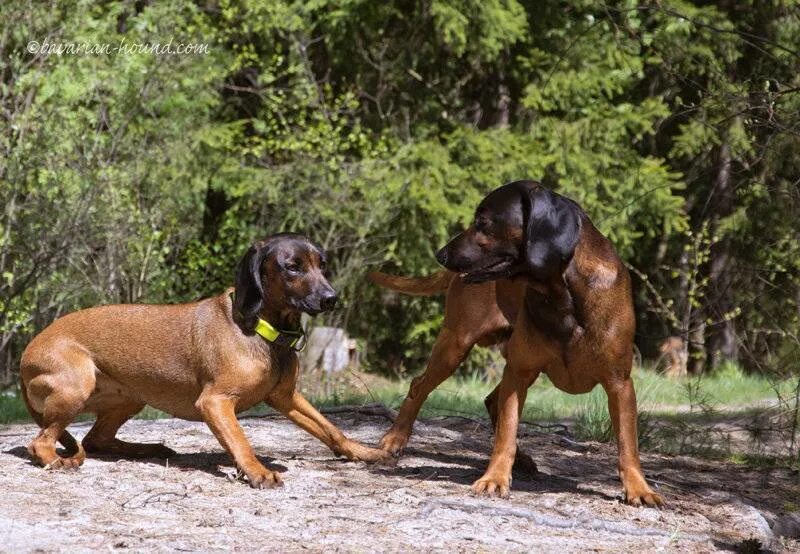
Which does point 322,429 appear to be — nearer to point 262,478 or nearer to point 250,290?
point 262,478

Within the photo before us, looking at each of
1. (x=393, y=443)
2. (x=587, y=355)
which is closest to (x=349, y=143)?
(x=393, y=443)

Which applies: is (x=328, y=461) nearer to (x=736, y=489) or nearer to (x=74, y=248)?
(x=736, y=489)

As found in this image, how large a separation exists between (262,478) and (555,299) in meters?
1.60

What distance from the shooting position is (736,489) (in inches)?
253

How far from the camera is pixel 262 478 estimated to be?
550 centimetres

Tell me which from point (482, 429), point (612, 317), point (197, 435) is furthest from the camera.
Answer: point (482, 429)

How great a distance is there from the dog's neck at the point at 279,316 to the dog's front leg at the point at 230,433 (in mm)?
422

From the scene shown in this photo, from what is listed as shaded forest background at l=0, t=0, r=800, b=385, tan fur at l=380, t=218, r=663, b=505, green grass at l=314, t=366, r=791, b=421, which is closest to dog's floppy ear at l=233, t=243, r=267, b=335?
tan fur at l=380, t=218, r=663, b=505

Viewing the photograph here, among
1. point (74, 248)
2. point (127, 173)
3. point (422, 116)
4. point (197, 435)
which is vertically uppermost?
point (422, 116)

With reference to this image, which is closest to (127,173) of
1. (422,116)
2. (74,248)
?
(74,248)

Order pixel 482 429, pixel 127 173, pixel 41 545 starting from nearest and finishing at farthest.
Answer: pixel 41 545, pixel 482 429, pixel 127 173

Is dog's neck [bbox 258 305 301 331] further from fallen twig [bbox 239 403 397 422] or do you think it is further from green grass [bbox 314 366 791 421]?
green grass [bbox 314 366 791 421]

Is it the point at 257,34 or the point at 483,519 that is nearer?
the point at 483,519

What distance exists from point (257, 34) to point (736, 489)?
1132cm
